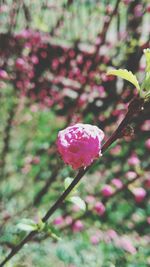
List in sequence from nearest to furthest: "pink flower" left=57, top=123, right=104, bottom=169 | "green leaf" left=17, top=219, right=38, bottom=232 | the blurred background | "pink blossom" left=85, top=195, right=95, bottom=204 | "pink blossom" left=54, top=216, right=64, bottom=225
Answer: "pink flower" left=57, top=123, right=104, bottom=169 < "green leaf" left=17, top=219, right=38, bottom=232 < the blurred background < "pink blossom" left=54, top=216, right=64, bottom=225 < "pink blossom" left=85, top=195, right=95, bottom=204

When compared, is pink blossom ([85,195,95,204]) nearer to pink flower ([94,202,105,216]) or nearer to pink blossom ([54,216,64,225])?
pink flower ([94,202,105,216])

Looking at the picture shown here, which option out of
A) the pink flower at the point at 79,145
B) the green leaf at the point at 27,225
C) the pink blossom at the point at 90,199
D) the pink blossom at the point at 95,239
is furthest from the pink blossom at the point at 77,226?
the pink flower at the point at 79,145

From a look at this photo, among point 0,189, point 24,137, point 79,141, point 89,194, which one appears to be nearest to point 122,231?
point 89,194


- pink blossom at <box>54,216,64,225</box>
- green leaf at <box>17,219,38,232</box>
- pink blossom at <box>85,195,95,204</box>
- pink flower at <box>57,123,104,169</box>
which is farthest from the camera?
pink blossom at <box>85,195,95,204</box>

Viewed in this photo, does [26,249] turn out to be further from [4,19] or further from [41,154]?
[4,19]

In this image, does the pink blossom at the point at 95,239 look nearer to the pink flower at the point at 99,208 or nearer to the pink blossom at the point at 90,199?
the pink flower at the point at 99,208

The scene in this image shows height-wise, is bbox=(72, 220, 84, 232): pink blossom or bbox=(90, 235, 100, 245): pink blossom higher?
bbox=(90, 235, 100, 245): pink blossom

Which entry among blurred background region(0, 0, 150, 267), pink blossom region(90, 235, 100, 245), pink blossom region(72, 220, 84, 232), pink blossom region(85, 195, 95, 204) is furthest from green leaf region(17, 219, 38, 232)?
pink blossom region(85, 195, 95, 204)
